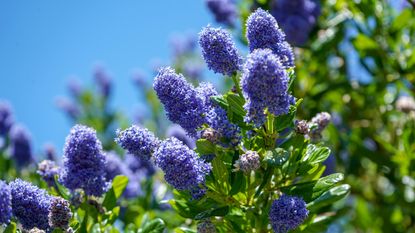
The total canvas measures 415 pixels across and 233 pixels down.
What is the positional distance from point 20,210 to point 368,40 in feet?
10.1

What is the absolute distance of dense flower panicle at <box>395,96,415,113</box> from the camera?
207 inches

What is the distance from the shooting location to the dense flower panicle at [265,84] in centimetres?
261

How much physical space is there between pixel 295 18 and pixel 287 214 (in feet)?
7.83

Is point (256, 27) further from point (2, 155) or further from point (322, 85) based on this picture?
point (2, 155)

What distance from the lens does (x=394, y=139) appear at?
221 inches

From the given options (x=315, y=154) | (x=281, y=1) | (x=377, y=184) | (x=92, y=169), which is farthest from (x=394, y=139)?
(x=92, y=169)

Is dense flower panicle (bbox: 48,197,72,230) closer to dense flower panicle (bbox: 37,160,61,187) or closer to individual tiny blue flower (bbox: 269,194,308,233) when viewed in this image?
individual tiny blue flower (bbox: 269,194,308,233)

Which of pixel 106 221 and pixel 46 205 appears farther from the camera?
pixel 106 221

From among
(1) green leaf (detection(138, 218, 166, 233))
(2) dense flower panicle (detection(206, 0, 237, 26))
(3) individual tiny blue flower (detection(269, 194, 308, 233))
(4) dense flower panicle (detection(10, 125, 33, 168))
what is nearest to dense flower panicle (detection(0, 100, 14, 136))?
(4) dense flower panicle (detection(10, 125, 33, 168))

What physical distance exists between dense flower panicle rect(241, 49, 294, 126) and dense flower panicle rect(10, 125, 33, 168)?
139 inches

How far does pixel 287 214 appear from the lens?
9.06 feet

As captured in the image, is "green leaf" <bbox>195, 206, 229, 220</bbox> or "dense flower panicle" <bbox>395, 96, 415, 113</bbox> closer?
"green leaf" <bbox>195, 206, 229, 220</bbox>

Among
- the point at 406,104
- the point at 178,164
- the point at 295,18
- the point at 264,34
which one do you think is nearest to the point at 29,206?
the point at 178,164

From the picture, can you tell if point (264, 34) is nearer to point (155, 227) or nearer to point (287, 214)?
point (287, 214)
